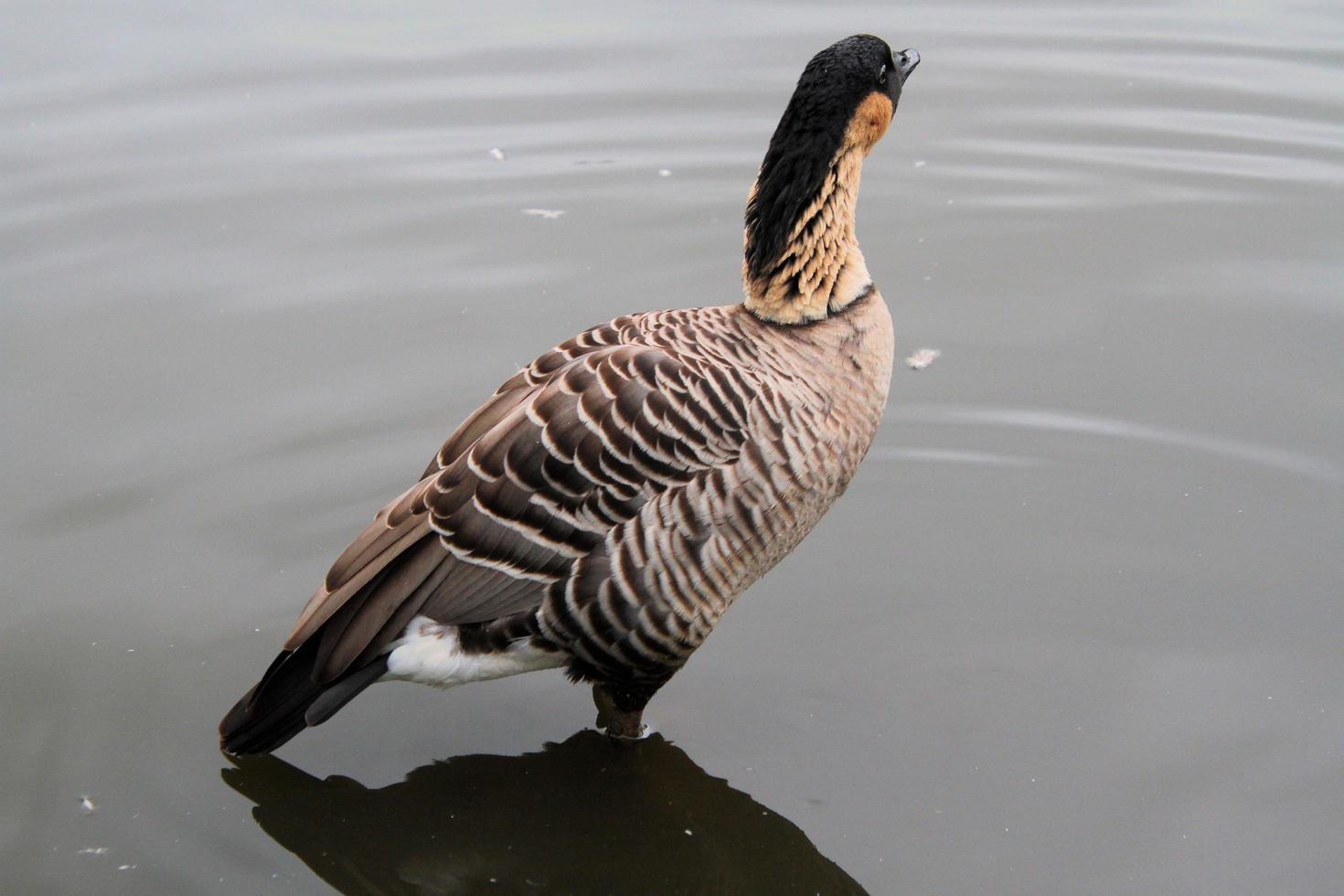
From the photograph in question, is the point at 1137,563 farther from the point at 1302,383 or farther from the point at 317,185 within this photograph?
the point at 317,185

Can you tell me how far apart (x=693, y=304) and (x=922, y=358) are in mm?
1047

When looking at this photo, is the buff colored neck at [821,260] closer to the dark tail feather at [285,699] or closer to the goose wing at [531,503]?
the goose wing at [531,503]

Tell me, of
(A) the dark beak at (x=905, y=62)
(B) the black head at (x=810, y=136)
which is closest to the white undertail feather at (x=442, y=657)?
(B) the black head at (x=810, y=136)

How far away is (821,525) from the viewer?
17.4 feet

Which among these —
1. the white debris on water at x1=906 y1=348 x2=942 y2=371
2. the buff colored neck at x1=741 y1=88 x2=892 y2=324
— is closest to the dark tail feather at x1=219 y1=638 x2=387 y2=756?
the buff colored neck at x1=741 y1=88 x2=892 y2=324

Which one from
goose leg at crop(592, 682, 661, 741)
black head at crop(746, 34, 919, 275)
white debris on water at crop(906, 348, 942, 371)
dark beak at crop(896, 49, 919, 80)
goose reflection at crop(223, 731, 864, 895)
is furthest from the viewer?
white debris on water at crop(906, 348, 942, 371)

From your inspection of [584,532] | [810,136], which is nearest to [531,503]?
[584,532]

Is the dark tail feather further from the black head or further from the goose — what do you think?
the black head

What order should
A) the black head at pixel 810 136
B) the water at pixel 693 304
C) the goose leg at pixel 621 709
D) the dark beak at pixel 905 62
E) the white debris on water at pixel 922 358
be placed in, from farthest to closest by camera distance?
1. the white debris on water at pixel 922 358
2. the dark beak at pixel 905 62
3. the black head at pixel 810 136
4. the goose leg at pixel 621 709
5. the water at pixel 693 304

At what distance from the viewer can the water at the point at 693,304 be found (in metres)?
4.02

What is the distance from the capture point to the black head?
4.30 metres

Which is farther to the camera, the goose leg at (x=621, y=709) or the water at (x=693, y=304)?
the goose leg at (x=621, y=709)

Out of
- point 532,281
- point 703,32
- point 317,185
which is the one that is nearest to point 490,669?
point 532,281

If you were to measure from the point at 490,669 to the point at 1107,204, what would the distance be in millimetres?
4544
